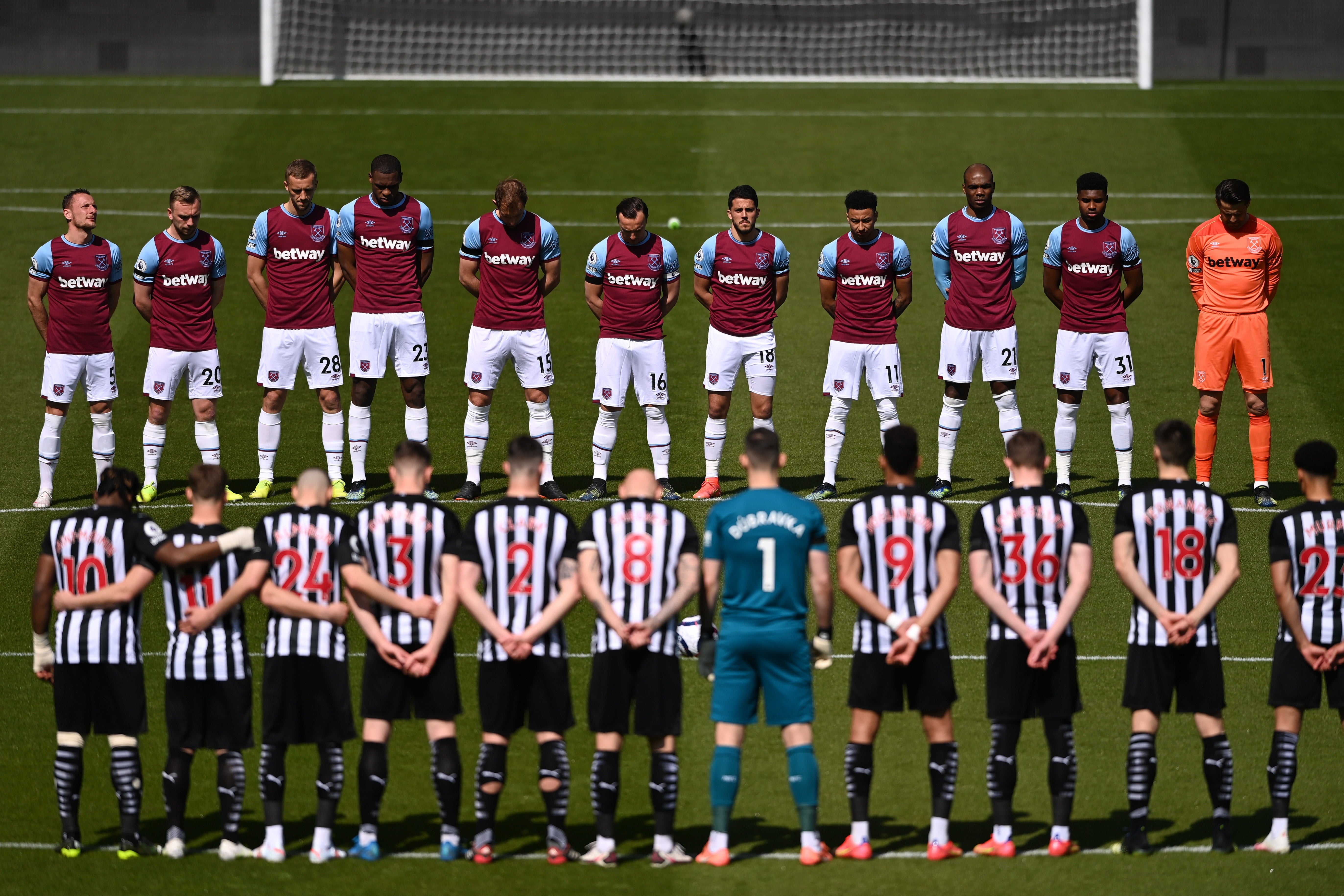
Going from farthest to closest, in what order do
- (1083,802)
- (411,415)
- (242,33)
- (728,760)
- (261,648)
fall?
(242,33) < (411,415) < (261,648) < (1083,802) < (728,760)

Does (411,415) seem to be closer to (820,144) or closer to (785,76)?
(820,144)

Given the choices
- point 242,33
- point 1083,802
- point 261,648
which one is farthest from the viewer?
point 242,33

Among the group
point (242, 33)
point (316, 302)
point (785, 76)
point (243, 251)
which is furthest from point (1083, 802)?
point (242, 33)

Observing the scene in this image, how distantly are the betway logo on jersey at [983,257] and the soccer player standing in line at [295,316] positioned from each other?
5289 millimetres

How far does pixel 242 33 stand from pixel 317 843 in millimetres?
22112

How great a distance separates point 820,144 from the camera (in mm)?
23578

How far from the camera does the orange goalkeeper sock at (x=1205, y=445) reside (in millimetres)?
13641

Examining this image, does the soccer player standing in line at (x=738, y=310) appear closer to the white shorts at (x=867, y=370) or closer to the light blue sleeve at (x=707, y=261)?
the light blue sleeve at (x=707, y=261)

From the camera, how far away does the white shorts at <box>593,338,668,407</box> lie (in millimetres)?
13633

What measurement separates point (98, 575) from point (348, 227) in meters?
6.23

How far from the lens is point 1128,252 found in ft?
44.2

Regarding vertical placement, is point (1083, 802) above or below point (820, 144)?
below

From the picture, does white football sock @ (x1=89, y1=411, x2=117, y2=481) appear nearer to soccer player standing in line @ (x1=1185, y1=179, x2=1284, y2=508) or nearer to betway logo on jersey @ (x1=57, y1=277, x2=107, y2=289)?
betway logo on jersey @ (x1=57, y1=277, x2=107, y2=289)

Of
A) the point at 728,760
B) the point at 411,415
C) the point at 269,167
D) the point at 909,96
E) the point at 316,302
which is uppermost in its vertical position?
the point at 909,96
